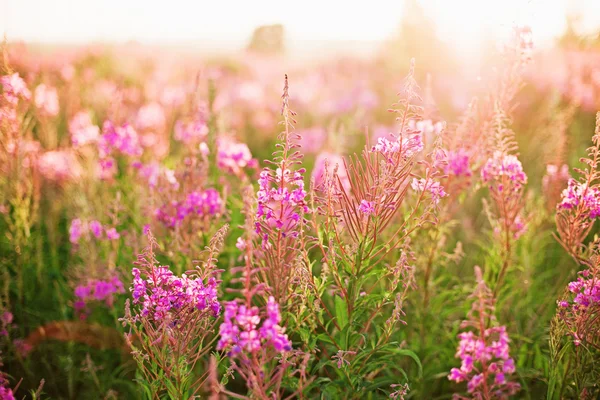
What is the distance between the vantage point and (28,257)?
3975mm

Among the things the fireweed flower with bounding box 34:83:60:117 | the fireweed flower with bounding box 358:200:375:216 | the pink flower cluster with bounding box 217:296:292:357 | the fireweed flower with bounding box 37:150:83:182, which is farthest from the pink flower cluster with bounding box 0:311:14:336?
the fireweed flower with bounding box 358:200:375:216

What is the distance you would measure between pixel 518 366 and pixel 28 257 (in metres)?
4.01

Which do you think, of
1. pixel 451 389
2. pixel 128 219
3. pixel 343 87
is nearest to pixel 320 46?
pixel 343 87

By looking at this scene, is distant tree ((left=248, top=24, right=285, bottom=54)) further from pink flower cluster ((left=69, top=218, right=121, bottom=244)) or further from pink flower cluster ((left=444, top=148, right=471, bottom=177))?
pink flower cluster ((left=444, top=148, right=471, bottom=177))

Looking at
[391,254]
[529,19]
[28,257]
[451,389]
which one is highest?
[529,19]

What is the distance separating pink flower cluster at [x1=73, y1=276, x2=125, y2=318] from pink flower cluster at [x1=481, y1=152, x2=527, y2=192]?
269 cm

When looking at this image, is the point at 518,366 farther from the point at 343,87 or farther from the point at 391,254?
the point at 343,87

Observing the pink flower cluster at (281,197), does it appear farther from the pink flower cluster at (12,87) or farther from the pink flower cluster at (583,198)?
the pink flower cluster at (12,87)

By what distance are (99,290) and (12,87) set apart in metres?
1.62

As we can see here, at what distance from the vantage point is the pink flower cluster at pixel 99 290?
3.36 meters

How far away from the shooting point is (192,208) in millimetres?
3129

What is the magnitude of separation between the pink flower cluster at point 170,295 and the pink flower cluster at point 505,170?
6.00ft

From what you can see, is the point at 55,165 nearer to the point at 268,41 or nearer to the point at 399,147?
the point at 399,147

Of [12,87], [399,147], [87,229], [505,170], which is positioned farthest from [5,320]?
[505,170]
